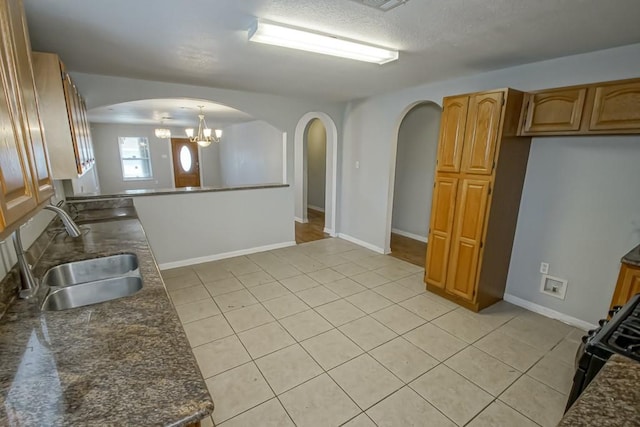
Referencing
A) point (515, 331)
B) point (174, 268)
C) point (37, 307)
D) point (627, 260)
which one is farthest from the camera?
point (174, 268)

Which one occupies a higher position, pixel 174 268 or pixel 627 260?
pixel 627 260

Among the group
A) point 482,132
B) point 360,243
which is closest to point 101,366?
point 482,132

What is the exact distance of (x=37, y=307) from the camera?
1.26 m

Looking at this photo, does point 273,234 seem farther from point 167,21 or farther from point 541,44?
point 541,44

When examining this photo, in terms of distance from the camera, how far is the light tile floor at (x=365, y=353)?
173cm

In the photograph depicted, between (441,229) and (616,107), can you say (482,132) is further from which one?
(441,229)

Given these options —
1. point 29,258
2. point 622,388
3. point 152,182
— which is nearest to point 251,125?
point 152,182

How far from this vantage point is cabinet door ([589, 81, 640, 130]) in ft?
6.44

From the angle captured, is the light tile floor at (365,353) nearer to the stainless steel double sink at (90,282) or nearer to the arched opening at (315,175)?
the stainless steel double sink at (90,282)

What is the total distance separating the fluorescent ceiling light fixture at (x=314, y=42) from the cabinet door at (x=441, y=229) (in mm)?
1320

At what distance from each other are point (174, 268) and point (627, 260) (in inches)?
169

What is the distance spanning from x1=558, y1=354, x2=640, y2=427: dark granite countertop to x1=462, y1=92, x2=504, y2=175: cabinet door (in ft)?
6.16

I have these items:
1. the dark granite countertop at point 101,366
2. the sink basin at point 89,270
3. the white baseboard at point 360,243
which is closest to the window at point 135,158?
the white baseboard at point 360,243

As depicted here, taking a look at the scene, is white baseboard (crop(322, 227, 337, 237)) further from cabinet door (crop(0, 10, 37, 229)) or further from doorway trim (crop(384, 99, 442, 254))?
cabinet door (crop(0, 10, 37, 229))
